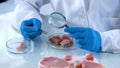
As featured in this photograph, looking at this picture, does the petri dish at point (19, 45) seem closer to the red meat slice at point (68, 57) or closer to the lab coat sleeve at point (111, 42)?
the red meat slice at point (68, 57)

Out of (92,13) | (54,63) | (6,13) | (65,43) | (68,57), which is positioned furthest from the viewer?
(6,13)

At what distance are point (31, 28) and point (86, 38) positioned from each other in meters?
0.30

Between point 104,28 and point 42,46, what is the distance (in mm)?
409

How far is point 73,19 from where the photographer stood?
5.17ft

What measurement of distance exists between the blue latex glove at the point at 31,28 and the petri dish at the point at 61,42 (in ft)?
0.26

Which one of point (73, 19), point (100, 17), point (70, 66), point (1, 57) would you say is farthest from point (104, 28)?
point (1, 57)

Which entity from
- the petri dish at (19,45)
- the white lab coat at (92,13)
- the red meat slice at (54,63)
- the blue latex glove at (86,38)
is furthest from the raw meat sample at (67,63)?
the white lab coat at (92,13)

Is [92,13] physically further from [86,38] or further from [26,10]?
[26,10]

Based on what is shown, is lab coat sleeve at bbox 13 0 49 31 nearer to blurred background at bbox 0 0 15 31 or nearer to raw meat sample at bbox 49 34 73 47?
blurred background at bbox 0 0 15 31

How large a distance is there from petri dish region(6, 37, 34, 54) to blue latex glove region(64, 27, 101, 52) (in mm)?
214

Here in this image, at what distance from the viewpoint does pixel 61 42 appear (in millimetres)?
1280

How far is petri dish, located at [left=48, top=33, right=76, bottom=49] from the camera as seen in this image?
4.20 feet

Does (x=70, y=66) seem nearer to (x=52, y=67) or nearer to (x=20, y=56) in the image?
(x=52, y=67)

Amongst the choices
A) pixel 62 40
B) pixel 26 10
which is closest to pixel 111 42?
pixel 62 40
